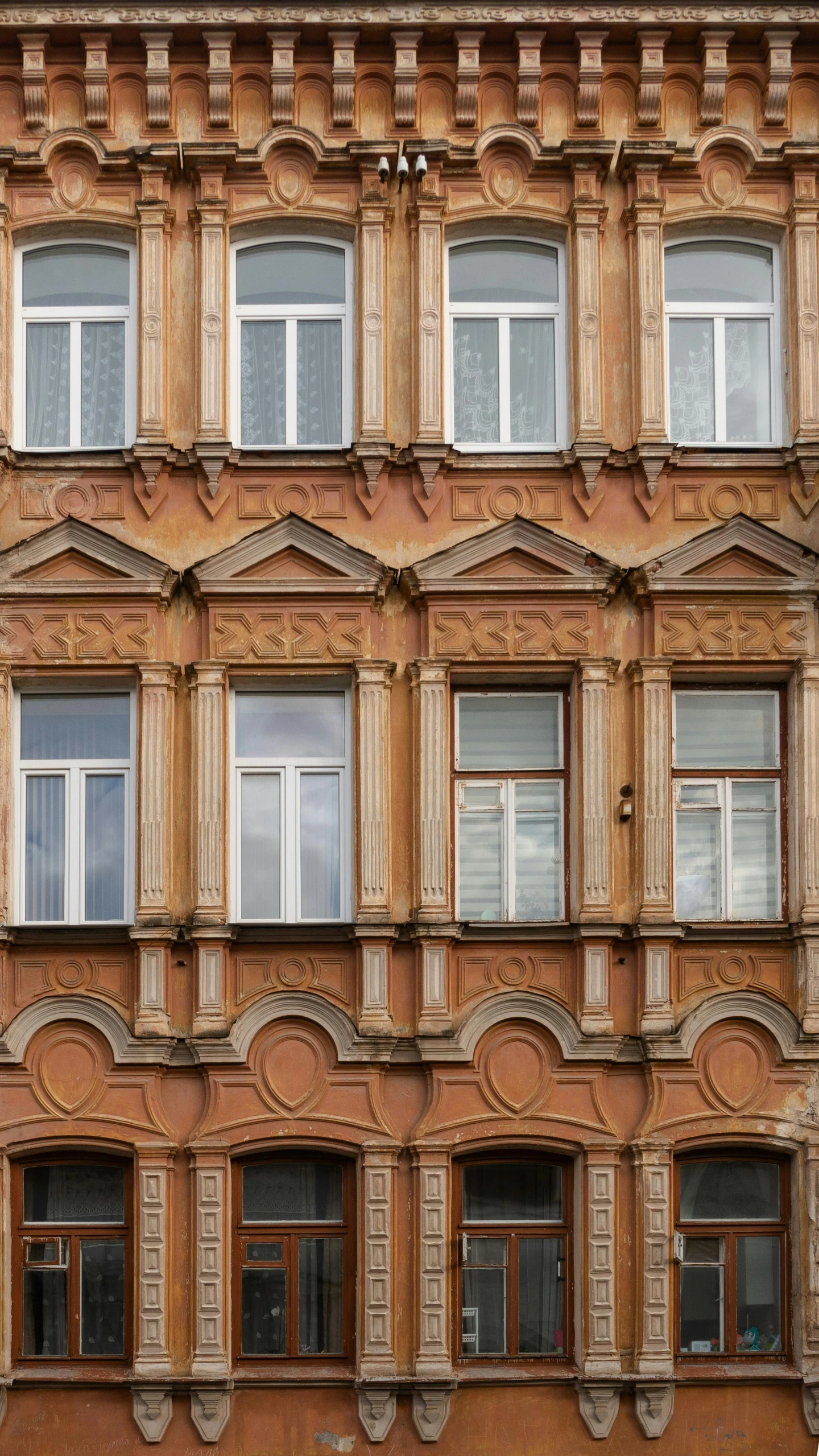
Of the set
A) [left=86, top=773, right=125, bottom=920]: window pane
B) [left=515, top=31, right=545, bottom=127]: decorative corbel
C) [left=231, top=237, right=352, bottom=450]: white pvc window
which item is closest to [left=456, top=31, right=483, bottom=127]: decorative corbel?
[left=515, top=31, right=545, bottom=127]: decorative corbel

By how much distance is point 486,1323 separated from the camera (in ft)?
49.3

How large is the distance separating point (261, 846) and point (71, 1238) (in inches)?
130

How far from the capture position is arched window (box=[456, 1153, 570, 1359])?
15000 mm

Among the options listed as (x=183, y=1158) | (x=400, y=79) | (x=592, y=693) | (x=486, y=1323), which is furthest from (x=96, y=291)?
(x=486, y=1323)

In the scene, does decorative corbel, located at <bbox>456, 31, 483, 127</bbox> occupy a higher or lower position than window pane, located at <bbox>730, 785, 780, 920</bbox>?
higher

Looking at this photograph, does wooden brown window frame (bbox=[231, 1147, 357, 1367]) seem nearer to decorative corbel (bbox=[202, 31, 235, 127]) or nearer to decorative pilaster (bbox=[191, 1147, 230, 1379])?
decorative pilaster (bbox=[191, 1147, 230, 1379])

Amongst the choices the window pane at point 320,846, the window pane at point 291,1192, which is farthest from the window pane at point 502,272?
the window pane at point 291,1192

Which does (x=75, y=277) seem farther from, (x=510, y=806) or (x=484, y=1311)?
(x=484, y=1311)

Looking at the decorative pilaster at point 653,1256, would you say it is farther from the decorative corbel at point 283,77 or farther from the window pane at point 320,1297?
the decorative corbel at point 283,77

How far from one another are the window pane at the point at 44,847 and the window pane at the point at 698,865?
15.8 ft

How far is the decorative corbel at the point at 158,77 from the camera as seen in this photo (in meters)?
15.7

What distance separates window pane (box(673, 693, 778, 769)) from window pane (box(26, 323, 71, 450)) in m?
5.45

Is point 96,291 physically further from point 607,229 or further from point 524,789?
point 524,789

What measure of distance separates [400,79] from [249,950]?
7002mm
